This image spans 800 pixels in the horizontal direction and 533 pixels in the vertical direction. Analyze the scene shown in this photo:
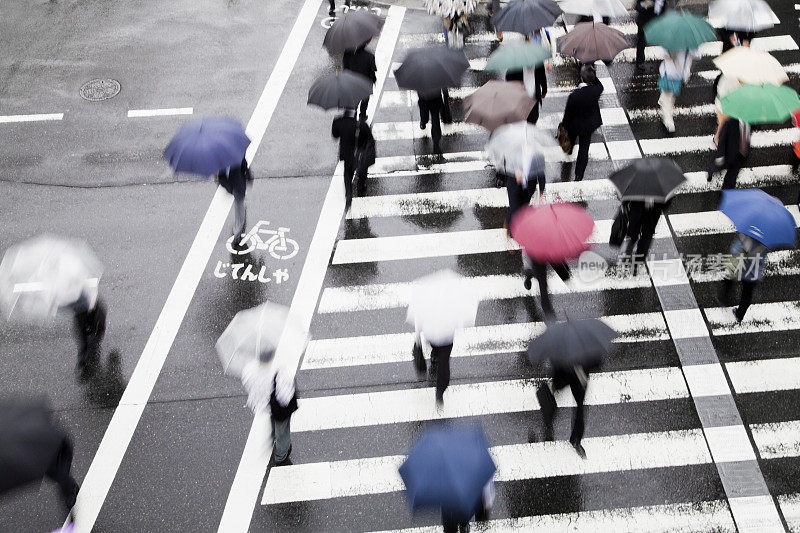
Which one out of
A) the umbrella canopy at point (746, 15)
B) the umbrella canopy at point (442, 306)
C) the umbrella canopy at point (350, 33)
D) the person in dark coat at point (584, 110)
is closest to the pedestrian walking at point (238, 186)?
the umbrella canopy at point (350, 33)

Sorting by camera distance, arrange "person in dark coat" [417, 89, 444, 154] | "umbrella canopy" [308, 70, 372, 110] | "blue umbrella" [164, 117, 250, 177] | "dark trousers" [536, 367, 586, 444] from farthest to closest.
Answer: "person in dark coat" [417, 89, 444, 154]
"umbrella canopy" [308, 70, 372, 110]
"blue umbrella" [164, 117, 250, 177]
"dark trousers" [536, 367, 586, 444]

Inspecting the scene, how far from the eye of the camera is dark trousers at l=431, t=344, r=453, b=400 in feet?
27.5

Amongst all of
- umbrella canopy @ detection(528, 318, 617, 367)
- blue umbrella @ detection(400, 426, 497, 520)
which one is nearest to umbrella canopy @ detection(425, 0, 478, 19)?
umbrella canopy @ detection(528, 318, 617, 367)

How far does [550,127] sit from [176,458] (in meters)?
8.08

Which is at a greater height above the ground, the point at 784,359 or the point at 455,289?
the point at 455,289

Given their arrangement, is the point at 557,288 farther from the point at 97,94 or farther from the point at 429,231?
the point at 97,94

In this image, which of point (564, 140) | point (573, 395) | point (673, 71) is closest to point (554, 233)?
point (573, 395)

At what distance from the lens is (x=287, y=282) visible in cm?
1084

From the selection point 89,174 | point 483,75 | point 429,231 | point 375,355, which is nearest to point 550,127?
point 483,75

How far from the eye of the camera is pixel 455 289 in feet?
26.0

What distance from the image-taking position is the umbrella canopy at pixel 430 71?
11344mm

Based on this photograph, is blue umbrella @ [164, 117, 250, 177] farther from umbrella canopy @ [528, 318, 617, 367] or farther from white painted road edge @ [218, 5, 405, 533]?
umbrella canopy @ [528, 318, 617, 367]

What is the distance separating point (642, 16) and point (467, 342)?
25.5ft

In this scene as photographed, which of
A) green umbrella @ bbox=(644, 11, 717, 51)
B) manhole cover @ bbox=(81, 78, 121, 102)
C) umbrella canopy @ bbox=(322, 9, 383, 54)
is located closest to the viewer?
green umbrella @ bbox=(644, 11, 717, 51)
